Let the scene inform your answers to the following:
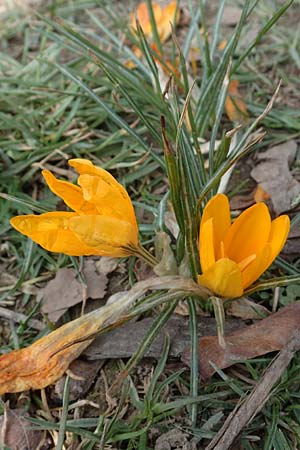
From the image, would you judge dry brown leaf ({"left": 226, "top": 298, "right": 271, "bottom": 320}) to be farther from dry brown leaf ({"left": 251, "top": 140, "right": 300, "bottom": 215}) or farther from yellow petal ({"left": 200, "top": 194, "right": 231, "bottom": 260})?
dry brown leaf ({"left": 251, "top": 140, "right": 300, "bottom": 215})

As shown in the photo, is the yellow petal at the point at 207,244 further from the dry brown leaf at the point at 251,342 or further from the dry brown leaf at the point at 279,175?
the dry brown leaf at the point at 279,175

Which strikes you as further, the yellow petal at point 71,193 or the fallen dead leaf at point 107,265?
the fallen dead leaf at point 107,265

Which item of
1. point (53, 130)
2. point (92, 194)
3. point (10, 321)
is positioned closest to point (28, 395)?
point (10, 321)

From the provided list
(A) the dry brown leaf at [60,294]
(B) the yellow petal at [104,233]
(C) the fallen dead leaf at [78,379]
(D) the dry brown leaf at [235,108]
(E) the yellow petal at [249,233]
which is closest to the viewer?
(B) the yellow petal at [104,233]

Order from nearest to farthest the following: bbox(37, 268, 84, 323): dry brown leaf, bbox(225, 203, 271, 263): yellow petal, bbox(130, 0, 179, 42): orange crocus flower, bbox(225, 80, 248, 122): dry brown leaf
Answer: bbox(225, 203, 271, 263): yellow petal, bbox(37, 268, 84, 323): dry brown leaf, bbox(225, 80, 248, 122): dry brown leaf, bbox(130, 0, 179, 42): orange crocus flower

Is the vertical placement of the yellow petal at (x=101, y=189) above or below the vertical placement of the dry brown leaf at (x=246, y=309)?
above

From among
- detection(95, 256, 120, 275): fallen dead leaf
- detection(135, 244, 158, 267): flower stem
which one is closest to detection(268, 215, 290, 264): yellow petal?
detection(135, 244, 158, 267): flower stem

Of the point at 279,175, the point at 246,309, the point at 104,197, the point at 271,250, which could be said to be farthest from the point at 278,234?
the point at 279,175

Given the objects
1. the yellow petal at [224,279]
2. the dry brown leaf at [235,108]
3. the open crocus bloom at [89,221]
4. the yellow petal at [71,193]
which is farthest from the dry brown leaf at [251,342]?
the dry brown leaf at [235,108]

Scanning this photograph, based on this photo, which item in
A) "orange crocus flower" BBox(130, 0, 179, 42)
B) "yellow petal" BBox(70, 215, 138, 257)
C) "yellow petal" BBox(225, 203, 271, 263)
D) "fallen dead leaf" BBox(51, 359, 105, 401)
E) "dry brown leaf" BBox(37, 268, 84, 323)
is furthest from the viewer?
"orange crocus flower" BBox(130, 0, 179, 42)
